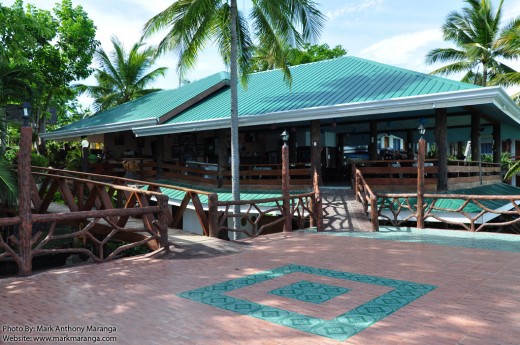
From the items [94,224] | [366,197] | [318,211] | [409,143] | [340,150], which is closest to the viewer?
[94,224]

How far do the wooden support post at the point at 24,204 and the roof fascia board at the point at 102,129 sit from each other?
36.2 feet

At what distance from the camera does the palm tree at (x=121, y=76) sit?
2939cm

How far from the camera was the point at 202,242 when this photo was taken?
9.07 meters

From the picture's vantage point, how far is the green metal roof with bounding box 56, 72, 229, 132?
766 inches

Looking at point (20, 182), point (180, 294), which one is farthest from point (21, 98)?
point (180, 294)

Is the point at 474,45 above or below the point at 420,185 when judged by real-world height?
above

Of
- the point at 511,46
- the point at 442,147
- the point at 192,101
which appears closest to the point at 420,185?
the point at 442,147

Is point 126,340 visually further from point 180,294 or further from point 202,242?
point 202,242

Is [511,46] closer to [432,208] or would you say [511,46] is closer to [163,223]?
[432,208]

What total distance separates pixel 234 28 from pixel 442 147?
22.8ft

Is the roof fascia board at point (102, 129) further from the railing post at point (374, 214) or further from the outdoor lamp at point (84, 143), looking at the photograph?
the railing post at point (374, 214)

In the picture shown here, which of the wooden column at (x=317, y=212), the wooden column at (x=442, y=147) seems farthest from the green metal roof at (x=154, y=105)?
the wooden column at (x=442, y=147)

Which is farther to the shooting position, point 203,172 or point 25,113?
→ point 203,172

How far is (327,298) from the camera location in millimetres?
5367
